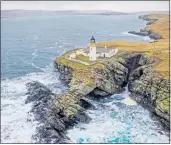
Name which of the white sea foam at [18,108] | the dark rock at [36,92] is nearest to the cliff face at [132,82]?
the white sea foam at [18,108]

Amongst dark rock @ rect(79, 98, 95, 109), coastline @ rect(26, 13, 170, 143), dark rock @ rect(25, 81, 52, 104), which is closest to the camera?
coastline @ rect(26, 13, 170, 143)

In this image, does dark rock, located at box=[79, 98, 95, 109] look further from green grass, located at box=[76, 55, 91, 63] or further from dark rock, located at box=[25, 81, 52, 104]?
green grass, located at box=[76, 55, 91, 63]

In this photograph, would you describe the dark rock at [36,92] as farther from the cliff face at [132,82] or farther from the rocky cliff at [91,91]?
the cliff face at [132,82]

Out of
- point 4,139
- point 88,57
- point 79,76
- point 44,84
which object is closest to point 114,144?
point 4,139

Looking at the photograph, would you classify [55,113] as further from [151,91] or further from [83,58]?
[83,58]

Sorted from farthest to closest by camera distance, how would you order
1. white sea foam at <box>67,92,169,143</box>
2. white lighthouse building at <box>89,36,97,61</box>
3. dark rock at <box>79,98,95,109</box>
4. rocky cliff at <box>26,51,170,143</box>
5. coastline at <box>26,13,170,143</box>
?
white lighthouse building at <box>89,36,97,61</box>
dark rock at <box>79,98,95,109</box>
coastline at <box>26,13,170,143</box>
rocky cliff at <box>26,51,170,143</box>
white sea foam at <box>67,92,169,143</box>

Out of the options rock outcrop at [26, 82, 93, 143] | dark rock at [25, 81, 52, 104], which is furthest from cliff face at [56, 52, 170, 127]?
dark rock at [25, 81, 52, 104]

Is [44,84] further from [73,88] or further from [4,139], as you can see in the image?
[4,139]

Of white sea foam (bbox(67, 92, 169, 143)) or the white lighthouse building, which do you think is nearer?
white sea foam (bbox(67, 92, 169, 143))

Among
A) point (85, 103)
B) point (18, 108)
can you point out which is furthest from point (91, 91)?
point (18, 108)
